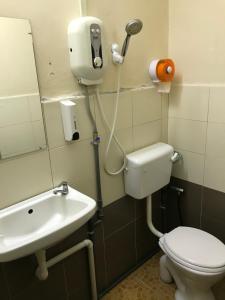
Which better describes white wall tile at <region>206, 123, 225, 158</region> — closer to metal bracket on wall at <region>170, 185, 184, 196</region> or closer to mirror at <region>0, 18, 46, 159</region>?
metal bracket on wall at <region>170, 185, 184, 196</region>

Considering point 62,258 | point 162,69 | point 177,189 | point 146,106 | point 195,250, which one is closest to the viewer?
point 62,258

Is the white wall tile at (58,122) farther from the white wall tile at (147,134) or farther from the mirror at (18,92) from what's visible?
the white wall tile at (147,134)

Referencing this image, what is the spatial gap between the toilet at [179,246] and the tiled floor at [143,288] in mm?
66

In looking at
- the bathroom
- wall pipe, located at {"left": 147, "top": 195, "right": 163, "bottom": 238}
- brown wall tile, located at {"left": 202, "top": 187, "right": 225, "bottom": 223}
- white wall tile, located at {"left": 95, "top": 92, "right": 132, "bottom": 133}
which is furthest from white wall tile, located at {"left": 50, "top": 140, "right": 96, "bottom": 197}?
brown wall tile, located at {"left": 202, "top": 187, "right": 225, "bottom": 223}

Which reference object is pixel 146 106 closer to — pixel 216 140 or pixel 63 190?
pixel 216 140

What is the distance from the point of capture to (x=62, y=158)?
4.21 feet

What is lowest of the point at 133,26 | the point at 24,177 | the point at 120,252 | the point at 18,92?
the point at 120,252

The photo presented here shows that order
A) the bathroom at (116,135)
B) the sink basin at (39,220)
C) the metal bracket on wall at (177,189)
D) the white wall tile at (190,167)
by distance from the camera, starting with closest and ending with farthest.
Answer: the sink basin at (39,220) → the bathroom at (116,135) → the white wall tile at (190,167) → the metal bracket on wall at (177,189)

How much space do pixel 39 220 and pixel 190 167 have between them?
115cm

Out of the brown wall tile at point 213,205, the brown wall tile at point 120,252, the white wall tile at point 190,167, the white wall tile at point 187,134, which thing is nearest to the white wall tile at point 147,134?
the white wall tile at point 187,134

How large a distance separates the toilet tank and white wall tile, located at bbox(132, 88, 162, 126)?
209 millimetres

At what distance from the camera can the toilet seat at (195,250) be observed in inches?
53.2

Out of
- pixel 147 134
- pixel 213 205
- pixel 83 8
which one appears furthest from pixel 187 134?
pixel 83 8

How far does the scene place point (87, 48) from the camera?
3.71 feet
